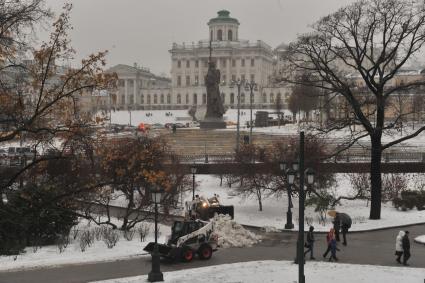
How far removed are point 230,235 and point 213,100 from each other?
2228 inches

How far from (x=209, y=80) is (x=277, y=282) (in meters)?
62.1

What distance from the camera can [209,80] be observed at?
252 ft

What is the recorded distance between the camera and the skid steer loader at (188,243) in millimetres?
19328

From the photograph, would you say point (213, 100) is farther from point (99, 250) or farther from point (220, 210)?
point (99, 250)

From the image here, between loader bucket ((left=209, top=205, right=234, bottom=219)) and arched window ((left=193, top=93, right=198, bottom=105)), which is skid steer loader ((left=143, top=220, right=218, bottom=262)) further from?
arched window ((left=193, top=93, right=198, bottom=105))

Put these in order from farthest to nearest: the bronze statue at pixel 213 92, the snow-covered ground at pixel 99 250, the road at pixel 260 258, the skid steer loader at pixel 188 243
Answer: the bronze statue at pixel 213 92
the skid steer loader at pixel 188 243
the snow-covered ground at pixel 99 250
the road at pixel 260 258

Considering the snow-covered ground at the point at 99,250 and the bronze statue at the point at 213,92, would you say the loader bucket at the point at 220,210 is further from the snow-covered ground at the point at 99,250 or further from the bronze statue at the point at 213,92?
the bronze statue at the point at 213,92

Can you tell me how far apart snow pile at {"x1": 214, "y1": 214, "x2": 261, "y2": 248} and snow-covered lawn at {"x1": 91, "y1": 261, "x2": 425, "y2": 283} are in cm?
383

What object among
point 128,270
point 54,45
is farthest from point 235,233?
point 54,45

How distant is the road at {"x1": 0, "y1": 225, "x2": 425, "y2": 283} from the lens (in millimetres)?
17420

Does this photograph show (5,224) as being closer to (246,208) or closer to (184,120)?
(246,208)

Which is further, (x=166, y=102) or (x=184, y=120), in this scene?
(x=166, y=102)

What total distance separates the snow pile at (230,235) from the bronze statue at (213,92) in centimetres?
5413

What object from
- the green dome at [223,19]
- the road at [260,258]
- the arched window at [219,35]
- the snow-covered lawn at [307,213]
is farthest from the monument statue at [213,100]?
the arched window at [219,35]
